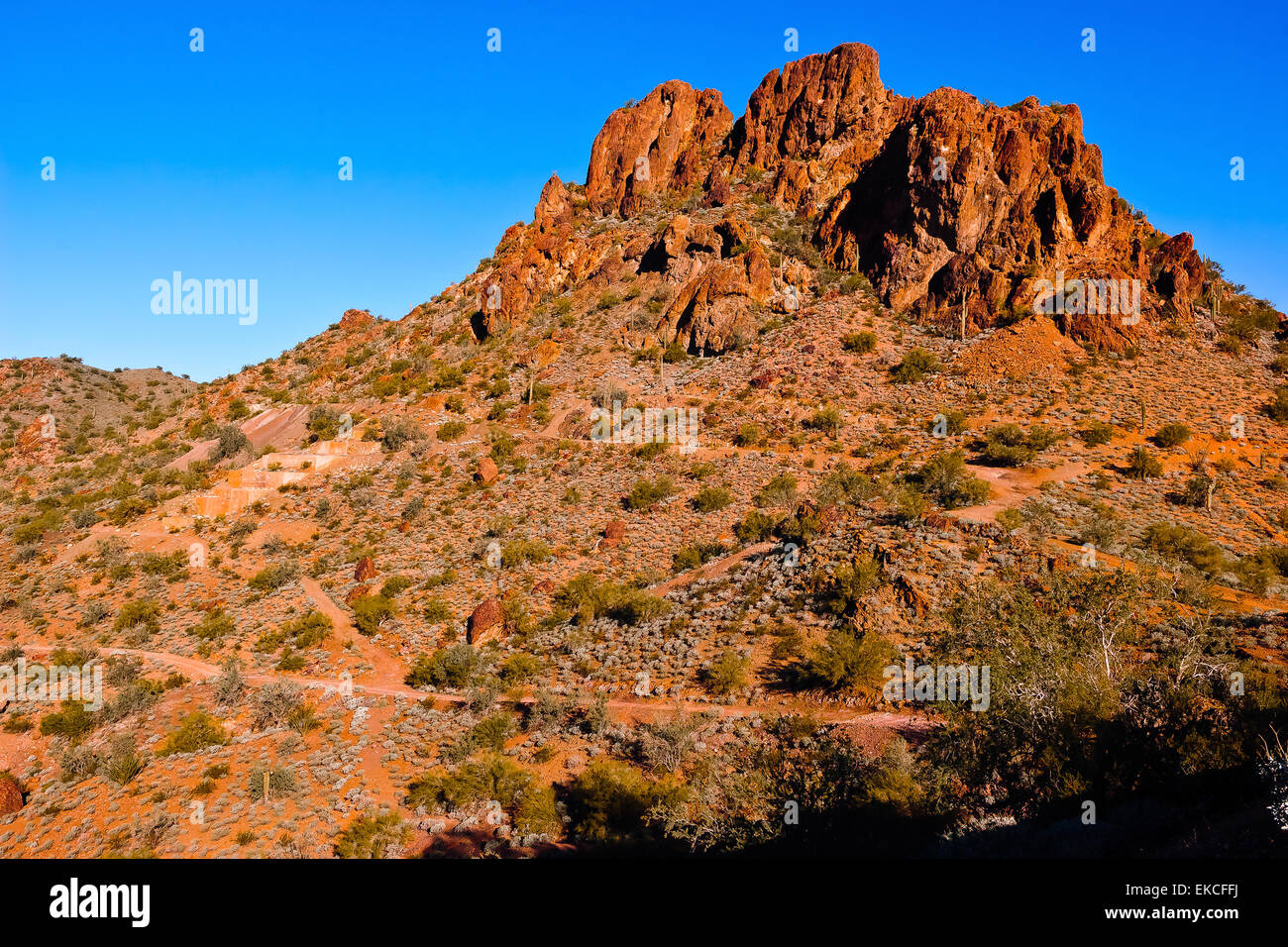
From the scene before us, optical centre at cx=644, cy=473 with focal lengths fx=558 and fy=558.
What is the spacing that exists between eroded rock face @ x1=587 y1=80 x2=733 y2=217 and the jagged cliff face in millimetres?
155

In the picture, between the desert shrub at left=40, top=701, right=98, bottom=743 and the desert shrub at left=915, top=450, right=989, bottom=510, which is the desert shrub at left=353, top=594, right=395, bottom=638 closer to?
the desert shrub at left=40, top=701, right=98, bottom=743

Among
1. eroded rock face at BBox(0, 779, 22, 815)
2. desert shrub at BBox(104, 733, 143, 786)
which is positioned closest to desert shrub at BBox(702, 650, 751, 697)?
desert shrub at BBox(104, 733, 143, 786)

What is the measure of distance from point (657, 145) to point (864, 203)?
77.6 feet

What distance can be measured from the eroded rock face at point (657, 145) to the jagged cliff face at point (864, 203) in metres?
0.16

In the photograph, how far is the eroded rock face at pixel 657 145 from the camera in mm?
55156

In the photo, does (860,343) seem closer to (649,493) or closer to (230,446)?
Result: (649,493)

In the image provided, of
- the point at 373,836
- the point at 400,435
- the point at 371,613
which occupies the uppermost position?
the point at 400,435

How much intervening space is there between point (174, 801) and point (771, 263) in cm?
4422

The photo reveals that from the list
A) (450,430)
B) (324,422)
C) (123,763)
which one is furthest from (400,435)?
(123,763)

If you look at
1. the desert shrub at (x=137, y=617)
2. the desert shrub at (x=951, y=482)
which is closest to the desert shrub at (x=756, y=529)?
the desert shrub at (x=951, y=482)

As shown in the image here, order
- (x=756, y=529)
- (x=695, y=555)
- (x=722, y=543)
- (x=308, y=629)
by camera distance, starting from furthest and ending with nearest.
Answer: (x=722, y=543), (x=756, y=529), (x=695, y=555), (x=308, y=629)

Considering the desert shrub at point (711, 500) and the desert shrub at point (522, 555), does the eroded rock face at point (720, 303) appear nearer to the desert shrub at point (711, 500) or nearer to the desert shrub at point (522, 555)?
the desert shrub at point (711, 500)

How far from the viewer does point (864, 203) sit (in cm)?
4338
